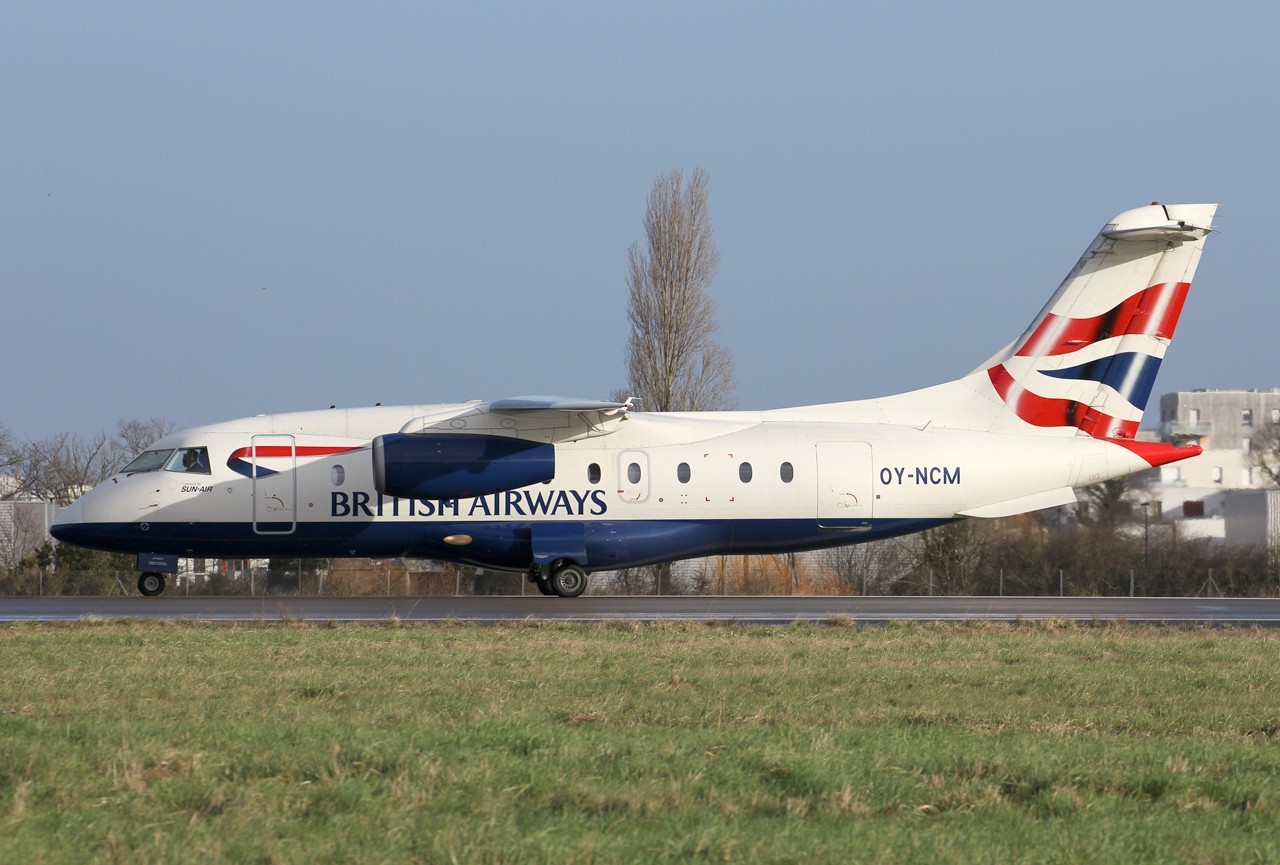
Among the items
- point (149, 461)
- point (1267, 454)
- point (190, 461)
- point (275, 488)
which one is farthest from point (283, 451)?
point (1267, 454)

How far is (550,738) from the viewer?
811cm

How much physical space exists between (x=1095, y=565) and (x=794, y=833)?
33.1 metres

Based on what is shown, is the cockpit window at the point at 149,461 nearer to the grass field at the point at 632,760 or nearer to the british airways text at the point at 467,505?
the british airways text at the point at 467,505

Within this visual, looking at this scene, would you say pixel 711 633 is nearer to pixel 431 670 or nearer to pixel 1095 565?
pixel 431 670

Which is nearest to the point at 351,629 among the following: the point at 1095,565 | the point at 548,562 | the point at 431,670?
the point at 431,670

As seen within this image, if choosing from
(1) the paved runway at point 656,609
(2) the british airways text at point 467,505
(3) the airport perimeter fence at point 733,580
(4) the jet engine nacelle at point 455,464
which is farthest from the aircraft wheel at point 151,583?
(4) the jet engine nacelle at point 455,464

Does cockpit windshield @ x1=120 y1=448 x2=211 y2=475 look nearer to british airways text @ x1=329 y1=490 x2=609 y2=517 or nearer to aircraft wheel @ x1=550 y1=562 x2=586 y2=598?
british airways text @ x1=329 y1=490 x2=609 y2=517

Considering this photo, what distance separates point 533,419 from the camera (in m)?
24.3

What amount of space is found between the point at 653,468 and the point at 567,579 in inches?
103

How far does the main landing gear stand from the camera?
24875mm

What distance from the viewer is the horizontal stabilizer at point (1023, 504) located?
25.3m

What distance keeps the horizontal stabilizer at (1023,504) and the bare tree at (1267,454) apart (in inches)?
1897

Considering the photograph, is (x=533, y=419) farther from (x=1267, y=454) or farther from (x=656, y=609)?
(x=1267, y=454)

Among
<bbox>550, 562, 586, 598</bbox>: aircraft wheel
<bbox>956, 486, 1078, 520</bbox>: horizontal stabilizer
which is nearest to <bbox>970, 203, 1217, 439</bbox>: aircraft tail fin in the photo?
<bbox>956, 486, 1078, 520</bbox>: horizontal stabilizer
